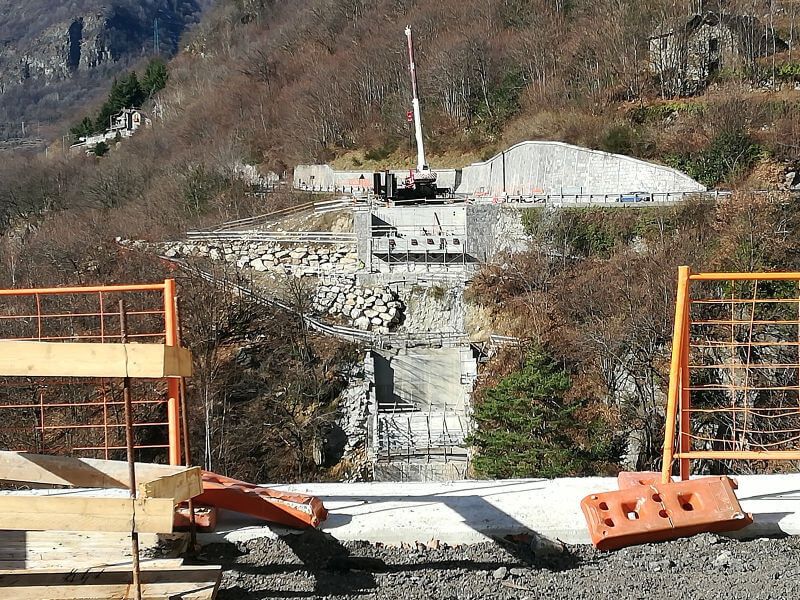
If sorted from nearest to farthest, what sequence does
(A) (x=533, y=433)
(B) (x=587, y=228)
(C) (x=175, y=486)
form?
1. (C) (x=175, y=486)
2. (A) (x=533, y=433)
3. (B) (x=587, y=228)

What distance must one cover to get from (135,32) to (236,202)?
112m

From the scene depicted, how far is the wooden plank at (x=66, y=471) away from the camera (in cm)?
274

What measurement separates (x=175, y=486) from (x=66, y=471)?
0.69 m

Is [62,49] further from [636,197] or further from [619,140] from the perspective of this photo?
[636,197]

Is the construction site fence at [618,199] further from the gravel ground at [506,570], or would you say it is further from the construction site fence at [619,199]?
the gravel ground at [506,570]

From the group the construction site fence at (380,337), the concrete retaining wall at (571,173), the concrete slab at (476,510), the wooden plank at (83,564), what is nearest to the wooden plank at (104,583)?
the wooden plank at (83,564)

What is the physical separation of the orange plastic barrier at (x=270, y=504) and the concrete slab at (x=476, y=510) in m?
0.07

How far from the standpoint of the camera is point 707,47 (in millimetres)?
31406

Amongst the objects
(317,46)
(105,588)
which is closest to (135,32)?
(317,46)

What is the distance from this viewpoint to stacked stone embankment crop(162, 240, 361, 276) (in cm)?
2406

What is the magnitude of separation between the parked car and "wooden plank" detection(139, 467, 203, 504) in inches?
841

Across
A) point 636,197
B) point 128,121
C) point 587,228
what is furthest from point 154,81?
point 636,197

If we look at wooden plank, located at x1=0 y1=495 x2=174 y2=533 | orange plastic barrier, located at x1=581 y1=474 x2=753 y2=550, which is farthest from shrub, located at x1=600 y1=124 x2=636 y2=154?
wooden plank, located at x1=0 y1=495 x2=174 y2=533

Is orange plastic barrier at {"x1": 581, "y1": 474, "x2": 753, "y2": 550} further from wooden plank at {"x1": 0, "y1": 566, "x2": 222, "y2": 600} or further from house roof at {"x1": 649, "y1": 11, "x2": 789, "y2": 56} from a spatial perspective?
house roof at {"x1": 649, "y1": 11, "x2": 789, "y2": 56}
